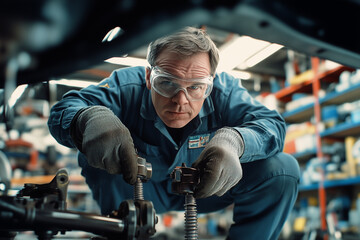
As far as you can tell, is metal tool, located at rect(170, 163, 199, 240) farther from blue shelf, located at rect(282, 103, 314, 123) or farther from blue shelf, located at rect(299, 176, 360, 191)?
blue shelf, located at rect(282, 103, 314, 123)

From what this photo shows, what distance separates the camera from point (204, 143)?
136 cm

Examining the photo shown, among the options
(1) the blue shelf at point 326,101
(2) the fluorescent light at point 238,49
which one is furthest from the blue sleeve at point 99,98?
(1) the blue shelf at point 326,101

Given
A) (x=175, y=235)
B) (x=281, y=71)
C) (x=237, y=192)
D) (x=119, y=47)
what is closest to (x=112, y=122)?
(x=119, y=47)

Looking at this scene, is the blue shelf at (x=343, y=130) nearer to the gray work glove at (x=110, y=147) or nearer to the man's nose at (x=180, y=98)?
the man's nose at (x=180, y=98)

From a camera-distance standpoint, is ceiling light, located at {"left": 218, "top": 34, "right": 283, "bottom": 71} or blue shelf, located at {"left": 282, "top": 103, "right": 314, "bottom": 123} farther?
blue shelf, located at {"left": 282, "top": 103, "right": 314, "bottom": 123}

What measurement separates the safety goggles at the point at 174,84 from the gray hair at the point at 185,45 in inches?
3.7

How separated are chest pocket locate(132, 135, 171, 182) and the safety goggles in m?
0.31

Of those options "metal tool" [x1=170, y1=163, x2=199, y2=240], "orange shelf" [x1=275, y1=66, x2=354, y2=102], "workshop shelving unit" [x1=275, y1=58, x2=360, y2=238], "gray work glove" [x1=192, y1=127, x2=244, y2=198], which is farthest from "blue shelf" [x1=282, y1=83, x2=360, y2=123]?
"metal tool" [x1=170, y1=163, x2=199, y2=240]

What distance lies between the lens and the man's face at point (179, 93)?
1133 millimetres

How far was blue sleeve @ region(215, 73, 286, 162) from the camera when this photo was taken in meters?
1.12

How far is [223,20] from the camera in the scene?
0.52 m

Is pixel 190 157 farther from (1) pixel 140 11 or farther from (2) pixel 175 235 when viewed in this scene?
(2) pixel 175 235

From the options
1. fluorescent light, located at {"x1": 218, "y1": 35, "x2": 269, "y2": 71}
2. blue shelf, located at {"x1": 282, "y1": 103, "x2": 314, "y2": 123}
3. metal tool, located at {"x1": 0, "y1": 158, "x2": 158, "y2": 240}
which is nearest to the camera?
metal tool, located at {"x1": 0, "y1": 158, "x2": 158, "y2": 240}

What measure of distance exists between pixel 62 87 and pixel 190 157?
2.30 ft
